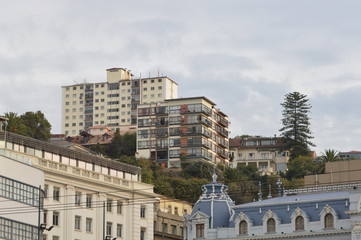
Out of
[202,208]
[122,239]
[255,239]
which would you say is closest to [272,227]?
[255,239]

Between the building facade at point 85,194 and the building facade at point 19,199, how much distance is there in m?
1.03

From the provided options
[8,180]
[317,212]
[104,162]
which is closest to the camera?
[8,180]

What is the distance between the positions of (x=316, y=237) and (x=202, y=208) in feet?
54.4

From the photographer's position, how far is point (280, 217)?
115 m

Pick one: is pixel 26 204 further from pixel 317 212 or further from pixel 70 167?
pixel 317 212

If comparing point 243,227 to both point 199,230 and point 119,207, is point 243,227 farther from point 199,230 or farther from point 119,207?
point 119,207

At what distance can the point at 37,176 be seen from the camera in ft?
361

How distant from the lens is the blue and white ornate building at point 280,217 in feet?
357

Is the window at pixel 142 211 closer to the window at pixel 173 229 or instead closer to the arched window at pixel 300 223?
the window at pixel 173 229

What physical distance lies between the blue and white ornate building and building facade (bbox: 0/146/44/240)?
20182mm

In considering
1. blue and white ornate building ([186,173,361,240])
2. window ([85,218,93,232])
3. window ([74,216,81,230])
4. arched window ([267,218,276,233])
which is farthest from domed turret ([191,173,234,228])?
window ([74,216,81,230])

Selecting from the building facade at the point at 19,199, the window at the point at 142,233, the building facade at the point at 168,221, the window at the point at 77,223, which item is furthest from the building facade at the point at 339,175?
the building facade at the point at 19,199

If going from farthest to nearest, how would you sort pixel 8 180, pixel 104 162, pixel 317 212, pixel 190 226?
pixel 104 162 < pixel 190 226 < pixel 317 212 < pixel 8 180

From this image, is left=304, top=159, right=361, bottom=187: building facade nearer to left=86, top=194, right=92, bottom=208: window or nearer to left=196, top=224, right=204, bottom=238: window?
left=196, top=224, right=204, bottom=238: window
